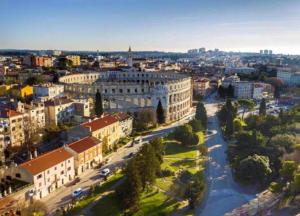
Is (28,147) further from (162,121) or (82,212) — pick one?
(162,121)

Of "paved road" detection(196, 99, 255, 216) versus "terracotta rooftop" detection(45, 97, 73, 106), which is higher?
"terracotta rooftop" detection(45, 97, 73, 106)

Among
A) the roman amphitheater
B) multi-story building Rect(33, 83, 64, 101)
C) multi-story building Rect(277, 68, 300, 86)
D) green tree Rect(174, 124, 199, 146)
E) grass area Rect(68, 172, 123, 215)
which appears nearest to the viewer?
grass area Rect(68, 172, 123, 215)

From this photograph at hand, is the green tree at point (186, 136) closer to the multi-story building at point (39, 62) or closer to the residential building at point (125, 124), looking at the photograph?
the residential building at point (125, 124)

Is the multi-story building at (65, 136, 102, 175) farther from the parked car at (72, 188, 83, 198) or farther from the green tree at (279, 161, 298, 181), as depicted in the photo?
the green tree at (279, 161, 298, 181)

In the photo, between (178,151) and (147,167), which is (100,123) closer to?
(178,151)

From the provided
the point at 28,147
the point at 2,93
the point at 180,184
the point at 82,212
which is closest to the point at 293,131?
the point at 180,184

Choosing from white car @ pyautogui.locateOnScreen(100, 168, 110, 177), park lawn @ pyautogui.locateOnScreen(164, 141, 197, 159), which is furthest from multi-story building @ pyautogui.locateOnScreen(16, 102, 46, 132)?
park lawn @ pyautogui.locateOnScreen(164, 141, 197, 159)

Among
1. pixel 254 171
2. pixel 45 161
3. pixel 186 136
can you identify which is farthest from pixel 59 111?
pixel 254 171
